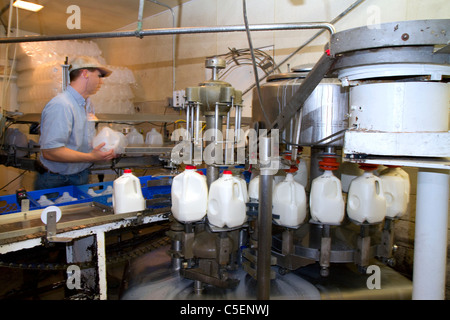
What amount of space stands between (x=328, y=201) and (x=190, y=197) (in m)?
0.48

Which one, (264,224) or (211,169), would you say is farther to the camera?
(211,169)

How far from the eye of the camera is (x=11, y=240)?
1.04m

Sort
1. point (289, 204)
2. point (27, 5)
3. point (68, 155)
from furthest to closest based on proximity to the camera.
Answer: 1. point (27, 5)
2. point (68, 155)
3. point (289, 204)

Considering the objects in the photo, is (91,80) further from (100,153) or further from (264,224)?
(264,224)

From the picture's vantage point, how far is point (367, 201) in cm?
112

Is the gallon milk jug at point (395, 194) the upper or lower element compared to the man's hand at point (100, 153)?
lower

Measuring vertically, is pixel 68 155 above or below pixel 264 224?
above

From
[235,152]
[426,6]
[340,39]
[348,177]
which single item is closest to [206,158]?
[235,152]

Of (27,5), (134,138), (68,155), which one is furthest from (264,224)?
(27,5)

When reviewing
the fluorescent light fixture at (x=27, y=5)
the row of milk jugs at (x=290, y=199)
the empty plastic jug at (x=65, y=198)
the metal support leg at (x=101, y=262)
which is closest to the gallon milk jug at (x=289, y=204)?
the row of milk jugs at (x=290, y=199)

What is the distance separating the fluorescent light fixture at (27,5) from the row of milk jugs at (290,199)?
310 cm

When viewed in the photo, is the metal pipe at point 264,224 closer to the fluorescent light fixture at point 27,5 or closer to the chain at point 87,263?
the chain at point 87,263

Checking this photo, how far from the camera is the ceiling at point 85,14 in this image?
3.31m

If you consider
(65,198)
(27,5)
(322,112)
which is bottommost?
(65,198)
